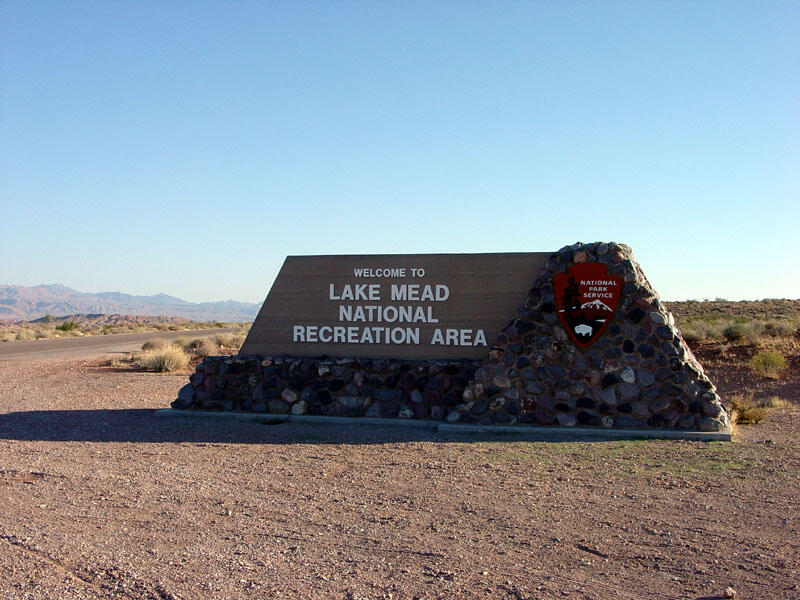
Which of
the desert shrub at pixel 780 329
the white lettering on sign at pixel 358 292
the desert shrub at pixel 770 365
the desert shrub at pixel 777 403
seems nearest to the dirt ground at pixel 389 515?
the white lettering on sign at pixel 358 292

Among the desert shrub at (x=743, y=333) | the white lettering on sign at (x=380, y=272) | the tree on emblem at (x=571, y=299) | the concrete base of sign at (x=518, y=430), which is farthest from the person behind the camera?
the desert shrub at (x=743, y=333)

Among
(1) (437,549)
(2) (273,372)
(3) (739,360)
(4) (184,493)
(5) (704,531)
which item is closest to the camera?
(1) (437,549)

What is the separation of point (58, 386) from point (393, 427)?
34.9ft

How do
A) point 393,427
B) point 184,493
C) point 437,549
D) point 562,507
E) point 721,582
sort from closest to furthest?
point 721,582
point 437,549
point 562,507
point 184,493
point 393,427

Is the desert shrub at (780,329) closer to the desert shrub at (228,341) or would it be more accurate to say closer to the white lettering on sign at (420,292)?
the white lettering on sign at (420,292)

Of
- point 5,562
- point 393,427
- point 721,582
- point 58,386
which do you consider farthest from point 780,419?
point 58,386

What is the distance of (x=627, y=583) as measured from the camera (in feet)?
18.0

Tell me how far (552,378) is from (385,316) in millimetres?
3030

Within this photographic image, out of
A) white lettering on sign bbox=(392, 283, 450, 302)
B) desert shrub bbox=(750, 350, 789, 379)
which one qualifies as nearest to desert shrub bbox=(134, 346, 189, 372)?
white lettering on sign bbox=(392, 283, 450, 302)

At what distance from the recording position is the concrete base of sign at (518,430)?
443 inches

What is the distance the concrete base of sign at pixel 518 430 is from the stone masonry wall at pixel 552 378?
16 centimetres

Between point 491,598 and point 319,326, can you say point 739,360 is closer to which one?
point 319,326

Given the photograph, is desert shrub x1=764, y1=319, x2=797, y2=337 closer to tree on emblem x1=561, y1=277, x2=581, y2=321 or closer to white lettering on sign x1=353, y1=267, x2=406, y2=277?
tree on emblem x1=561, y1=277, x2=581, y2=321

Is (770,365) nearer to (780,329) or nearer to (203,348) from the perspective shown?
(780,329)
